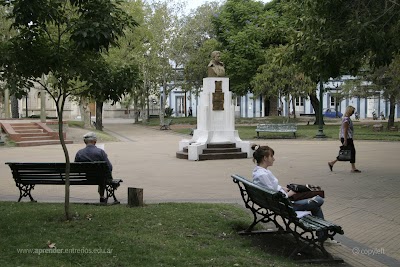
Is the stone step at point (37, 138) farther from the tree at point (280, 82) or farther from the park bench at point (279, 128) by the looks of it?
Answer: the tree at point (280, 82)

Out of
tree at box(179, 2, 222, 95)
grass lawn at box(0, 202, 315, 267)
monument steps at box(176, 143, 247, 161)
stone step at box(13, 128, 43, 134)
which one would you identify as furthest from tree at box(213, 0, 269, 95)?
grass lawn at box(0, 202, 315, 267)

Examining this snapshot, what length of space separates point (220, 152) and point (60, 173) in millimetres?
9779

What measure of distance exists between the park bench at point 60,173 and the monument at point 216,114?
9786 mm

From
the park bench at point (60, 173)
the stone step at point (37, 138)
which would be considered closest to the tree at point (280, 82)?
the stone step at point (37, 138)

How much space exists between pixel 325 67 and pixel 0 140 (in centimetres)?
1779

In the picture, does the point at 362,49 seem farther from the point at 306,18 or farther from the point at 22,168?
the point at 22,168

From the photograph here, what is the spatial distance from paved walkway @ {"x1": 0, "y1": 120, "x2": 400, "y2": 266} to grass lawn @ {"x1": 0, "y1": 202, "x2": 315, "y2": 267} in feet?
3.87

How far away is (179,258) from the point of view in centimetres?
525

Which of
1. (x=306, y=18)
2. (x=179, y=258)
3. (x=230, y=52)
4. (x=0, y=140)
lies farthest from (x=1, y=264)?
(x=230, y=52)

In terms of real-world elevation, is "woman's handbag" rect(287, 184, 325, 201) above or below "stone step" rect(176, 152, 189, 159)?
above

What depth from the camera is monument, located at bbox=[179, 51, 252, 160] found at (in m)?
18.4

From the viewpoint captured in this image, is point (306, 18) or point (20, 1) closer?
point (20, 1)

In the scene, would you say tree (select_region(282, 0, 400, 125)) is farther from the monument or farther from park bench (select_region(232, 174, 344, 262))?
the monument

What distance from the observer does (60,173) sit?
8.60 meters
